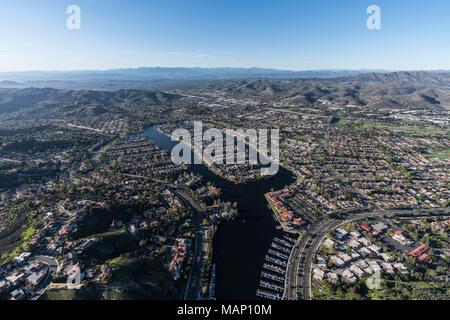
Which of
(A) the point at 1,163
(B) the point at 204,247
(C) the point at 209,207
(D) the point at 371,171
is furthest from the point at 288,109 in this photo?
(A) the point at 1,163

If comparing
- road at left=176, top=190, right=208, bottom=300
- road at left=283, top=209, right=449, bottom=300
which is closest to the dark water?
road at left=176, top=190, right=208, bottom=300

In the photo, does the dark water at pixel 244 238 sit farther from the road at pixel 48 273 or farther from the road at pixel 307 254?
the road at pixel 48 273

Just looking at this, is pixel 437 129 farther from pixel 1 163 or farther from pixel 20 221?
pixel 1 163

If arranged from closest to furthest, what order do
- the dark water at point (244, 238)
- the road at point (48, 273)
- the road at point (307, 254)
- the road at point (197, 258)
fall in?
the road at point (48, 273) < the road at point (197, 258) < the road at point (307, 254) < the dark water at point (244, 238)

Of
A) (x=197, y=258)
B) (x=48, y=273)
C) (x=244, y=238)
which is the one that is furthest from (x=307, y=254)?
(x=48, y=273)

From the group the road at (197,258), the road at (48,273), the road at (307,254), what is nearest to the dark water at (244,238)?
the road at (197,258)

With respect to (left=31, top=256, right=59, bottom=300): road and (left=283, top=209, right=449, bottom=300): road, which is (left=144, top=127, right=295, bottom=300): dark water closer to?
(left=283, top=209, right=449, bottom=300): road

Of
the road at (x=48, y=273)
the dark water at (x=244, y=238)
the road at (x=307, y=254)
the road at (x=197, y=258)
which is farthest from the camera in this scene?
the dark water at (x=244, y=238)

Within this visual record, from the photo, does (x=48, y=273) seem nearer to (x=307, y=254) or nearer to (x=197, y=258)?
(x=197, y=258)
